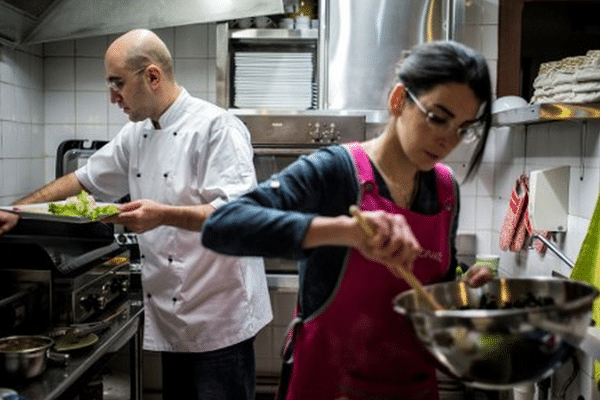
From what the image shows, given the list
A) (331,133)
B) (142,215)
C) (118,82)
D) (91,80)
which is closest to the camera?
(142,215)

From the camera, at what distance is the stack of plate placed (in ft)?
11.4

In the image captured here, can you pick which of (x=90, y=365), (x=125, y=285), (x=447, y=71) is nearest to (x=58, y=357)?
(x=90, y=365)

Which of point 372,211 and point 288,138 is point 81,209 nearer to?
point 372,211

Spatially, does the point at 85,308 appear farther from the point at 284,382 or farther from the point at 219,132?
the point at 284,382

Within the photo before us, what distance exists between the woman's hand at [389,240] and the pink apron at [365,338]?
25cm

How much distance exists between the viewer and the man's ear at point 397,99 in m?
1.23

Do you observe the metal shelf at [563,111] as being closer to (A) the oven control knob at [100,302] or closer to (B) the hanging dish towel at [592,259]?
(B) the hanging dish towel at [592,259]

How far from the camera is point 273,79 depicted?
3.48 meters

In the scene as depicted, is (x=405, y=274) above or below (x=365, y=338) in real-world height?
above

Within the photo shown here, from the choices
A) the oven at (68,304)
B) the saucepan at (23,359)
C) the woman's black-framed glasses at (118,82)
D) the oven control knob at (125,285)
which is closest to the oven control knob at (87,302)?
the oven at (68,304)

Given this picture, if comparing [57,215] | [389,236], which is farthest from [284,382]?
[57,215]

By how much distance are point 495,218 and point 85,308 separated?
7.33ft

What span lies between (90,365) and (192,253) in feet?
1.58

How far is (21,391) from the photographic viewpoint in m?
1.73
